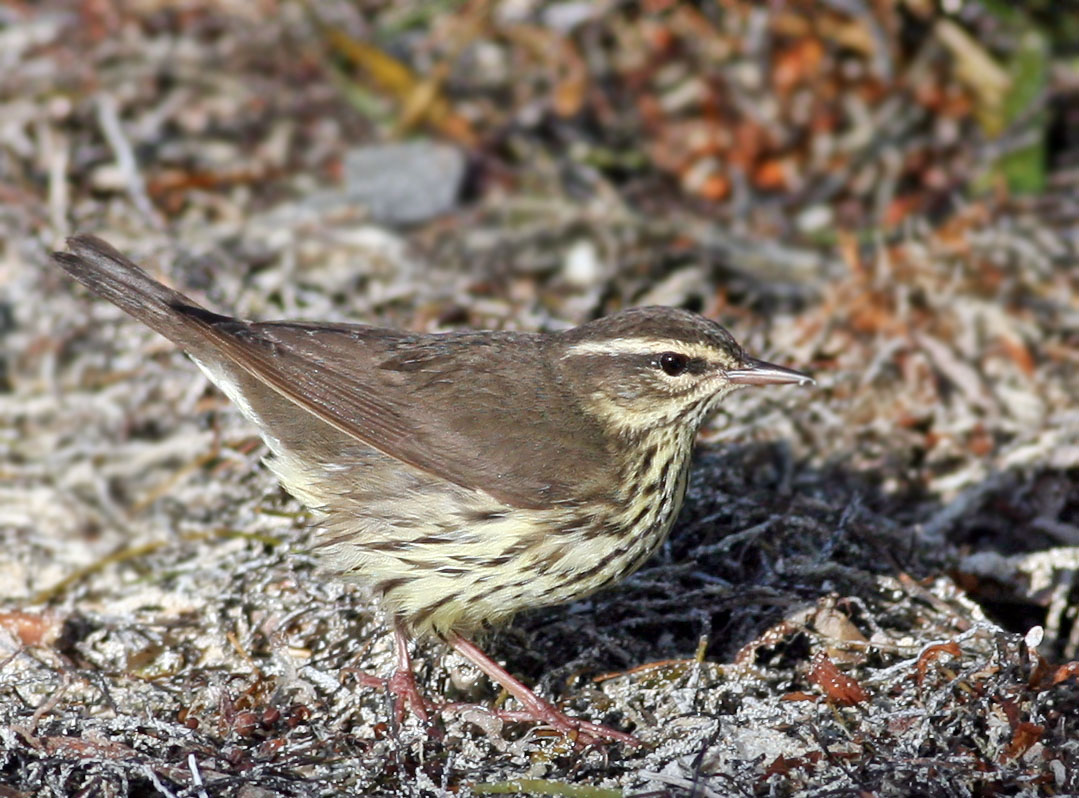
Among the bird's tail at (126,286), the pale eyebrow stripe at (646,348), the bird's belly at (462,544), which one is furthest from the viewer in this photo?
the bird's tail at (126,286)

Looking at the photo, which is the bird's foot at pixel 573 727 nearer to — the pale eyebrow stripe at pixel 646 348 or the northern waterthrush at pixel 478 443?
the northern waterthrush at pixel 478 443

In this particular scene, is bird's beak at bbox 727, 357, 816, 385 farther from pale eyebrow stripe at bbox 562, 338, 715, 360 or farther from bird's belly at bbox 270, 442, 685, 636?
bird's belly at bbox 270, 442, 685, 636

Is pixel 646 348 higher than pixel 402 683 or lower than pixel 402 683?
higher

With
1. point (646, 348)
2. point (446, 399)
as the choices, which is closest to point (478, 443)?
point (446, 399)

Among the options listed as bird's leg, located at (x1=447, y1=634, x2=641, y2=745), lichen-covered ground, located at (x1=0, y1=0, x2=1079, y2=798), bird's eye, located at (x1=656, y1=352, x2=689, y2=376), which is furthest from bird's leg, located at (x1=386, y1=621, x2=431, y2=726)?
bird's eye, located at (x1=656, y1=352, x2=689, y2=376)

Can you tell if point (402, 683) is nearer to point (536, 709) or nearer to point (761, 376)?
point (536, 709)

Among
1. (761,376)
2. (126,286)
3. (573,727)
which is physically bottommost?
(573,727)

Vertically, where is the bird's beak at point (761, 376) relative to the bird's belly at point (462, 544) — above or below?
above

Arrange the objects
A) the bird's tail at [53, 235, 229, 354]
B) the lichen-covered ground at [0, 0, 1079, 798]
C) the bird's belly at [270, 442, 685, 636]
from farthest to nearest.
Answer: the bird's tail at [53, 235, 229, 354], the bird's belly at [270, 442, 685, 636], the lichen-covered ground at [0, 0, 1079, 798]

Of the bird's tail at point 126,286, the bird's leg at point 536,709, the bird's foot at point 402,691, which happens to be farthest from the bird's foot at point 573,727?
the bird's tail at point 126,286
